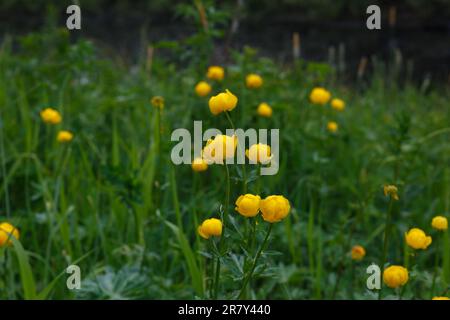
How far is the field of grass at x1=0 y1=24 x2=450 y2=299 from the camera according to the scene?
1.06 m

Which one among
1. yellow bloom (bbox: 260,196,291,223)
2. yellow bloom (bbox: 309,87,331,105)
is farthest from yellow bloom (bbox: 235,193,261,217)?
yellow bloom (bbox: 309,87,331,105)

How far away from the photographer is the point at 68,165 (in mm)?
1571

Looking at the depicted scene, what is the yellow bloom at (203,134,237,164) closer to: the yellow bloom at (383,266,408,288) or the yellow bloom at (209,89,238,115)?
the yellow bloom at (209,89,238,115)

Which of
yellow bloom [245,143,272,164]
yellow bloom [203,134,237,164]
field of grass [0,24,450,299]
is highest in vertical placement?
yellow bloom [203,134,237,164]

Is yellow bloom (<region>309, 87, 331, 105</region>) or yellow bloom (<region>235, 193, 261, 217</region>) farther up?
yellow bloom (<region>309, 87, 331, 105</region>)

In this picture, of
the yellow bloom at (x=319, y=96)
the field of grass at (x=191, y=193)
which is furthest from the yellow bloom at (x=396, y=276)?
the yellow bloom at (x=319, y=96)

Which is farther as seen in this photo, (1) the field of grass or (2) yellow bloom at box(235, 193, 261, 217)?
(1) the field of grass

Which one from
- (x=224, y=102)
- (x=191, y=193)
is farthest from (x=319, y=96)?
(x=224, y=102)

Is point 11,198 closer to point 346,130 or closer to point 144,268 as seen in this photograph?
point 144,268

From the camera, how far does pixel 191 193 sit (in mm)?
1505

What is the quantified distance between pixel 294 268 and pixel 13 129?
98 centimetres

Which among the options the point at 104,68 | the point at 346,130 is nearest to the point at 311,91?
the point at 346,130

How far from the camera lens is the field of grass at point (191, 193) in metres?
1.06

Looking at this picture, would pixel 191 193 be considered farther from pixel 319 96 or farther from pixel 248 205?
pixel 248 205
